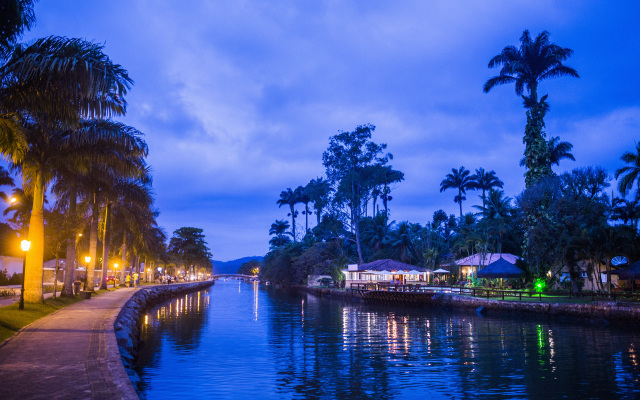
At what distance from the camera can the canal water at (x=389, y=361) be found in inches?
595

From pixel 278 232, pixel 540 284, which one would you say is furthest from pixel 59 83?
pixel 278 232

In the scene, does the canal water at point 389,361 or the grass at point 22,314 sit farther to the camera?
the grass at point 22,314

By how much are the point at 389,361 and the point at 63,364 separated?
39.9ft

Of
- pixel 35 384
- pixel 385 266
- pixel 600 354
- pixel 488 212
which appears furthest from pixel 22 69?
pixel 488 212

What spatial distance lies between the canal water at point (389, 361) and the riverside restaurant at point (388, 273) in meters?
24.7

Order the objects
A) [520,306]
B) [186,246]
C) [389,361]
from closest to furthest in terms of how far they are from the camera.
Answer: [389,361], [520,306], [186,246]

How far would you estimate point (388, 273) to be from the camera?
5928cm

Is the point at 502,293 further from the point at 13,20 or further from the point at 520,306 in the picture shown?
the point at 13,20

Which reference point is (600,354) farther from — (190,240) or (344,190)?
(190,240)

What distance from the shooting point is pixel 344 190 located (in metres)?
69.1

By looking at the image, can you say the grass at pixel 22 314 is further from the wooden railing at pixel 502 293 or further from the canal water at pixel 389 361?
the wooden railing at pixel 502 293

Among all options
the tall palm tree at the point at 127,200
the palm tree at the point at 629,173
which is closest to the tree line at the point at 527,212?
the palm tree at the point at 629,173

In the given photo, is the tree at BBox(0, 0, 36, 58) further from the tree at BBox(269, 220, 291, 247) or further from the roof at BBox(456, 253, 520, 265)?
the tree at BBox(269, 220, 291, 247)

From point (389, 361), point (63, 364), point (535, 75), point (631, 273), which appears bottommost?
point (389, 361)
